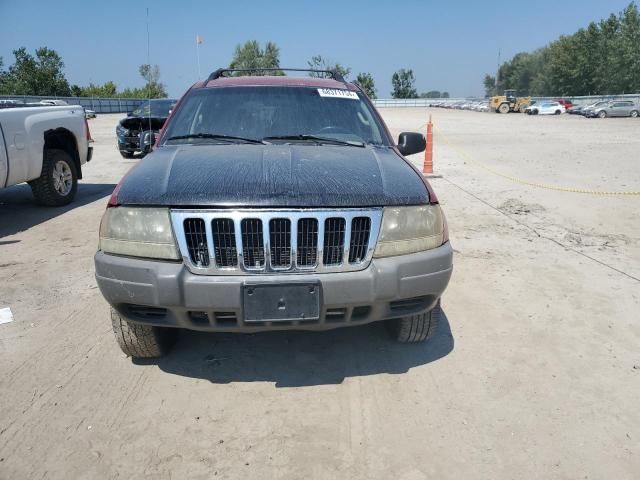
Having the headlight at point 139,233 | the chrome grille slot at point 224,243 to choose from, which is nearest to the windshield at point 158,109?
the headlight at point 139,233

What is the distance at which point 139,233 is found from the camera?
94.7 inches

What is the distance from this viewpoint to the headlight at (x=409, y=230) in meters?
2.44

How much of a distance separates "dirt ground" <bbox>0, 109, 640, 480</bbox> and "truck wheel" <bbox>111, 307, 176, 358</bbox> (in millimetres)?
100

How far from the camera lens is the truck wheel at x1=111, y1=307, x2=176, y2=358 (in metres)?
2.76

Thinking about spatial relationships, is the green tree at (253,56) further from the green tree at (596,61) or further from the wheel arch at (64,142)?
the wheel arch at (64,142)

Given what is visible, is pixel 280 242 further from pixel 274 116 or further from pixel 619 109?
pixel 619 109

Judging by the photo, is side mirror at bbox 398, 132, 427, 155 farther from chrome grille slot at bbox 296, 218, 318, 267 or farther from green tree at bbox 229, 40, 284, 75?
green tree at bbox 229, 40, 284, 75

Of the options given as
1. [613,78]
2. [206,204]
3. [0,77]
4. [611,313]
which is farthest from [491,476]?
[613,78]

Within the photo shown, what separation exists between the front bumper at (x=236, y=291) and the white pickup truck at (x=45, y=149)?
454cm

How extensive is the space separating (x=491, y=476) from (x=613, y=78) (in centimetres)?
8137

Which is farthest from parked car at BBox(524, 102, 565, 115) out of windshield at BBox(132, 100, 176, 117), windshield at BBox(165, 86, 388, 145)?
windshield at BBox(165, 86, 388, 145)

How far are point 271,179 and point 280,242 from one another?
1.16 feet

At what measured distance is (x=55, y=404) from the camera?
2564mm

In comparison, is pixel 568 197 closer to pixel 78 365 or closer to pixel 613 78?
pixel 78 365
